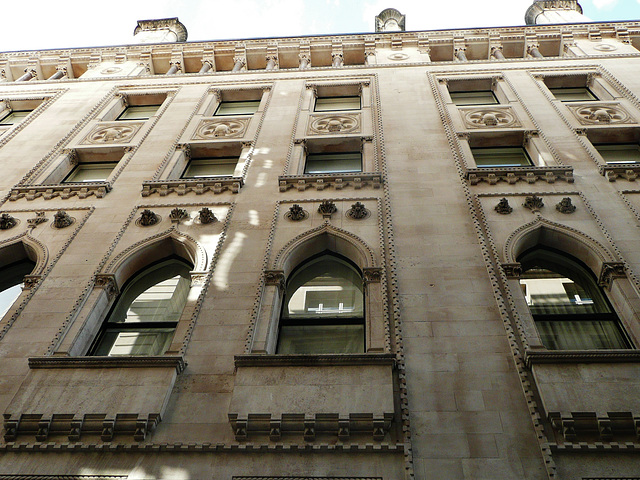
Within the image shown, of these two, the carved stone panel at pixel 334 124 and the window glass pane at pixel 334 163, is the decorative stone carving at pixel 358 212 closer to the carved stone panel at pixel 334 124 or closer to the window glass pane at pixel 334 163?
the window glass pane at pixel 334 163

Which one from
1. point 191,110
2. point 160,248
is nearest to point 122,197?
point 160,248

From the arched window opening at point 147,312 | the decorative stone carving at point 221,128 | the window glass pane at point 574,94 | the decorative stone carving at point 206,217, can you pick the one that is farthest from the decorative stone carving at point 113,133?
the window glass pane at point 574,94

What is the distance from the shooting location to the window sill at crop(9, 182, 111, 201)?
14375 mm

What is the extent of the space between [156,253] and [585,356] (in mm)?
8771

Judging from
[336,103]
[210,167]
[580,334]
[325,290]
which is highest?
[336,103]

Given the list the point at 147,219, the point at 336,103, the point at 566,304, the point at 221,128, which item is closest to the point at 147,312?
the point at 147,219

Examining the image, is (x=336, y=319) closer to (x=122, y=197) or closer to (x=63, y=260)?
(x=63, y=260)

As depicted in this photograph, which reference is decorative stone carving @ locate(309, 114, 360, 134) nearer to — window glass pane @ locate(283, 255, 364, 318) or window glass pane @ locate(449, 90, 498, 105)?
window glass pane @ locate(449, 90, 498, 105)

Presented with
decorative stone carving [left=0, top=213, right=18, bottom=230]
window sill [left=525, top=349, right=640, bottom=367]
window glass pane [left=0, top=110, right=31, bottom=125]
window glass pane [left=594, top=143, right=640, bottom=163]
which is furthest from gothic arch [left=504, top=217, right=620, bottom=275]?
window glass pane [left=0, top=110, right=31, bottom=125]

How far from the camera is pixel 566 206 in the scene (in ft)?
39.7

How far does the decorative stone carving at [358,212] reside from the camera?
1246 cm

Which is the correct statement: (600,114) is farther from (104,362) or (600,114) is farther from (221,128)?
(104,362)

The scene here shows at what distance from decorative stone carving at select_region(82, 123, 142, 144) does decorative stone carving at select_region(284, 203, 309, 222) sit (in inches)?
302

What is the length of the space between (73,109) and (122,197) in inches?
308
